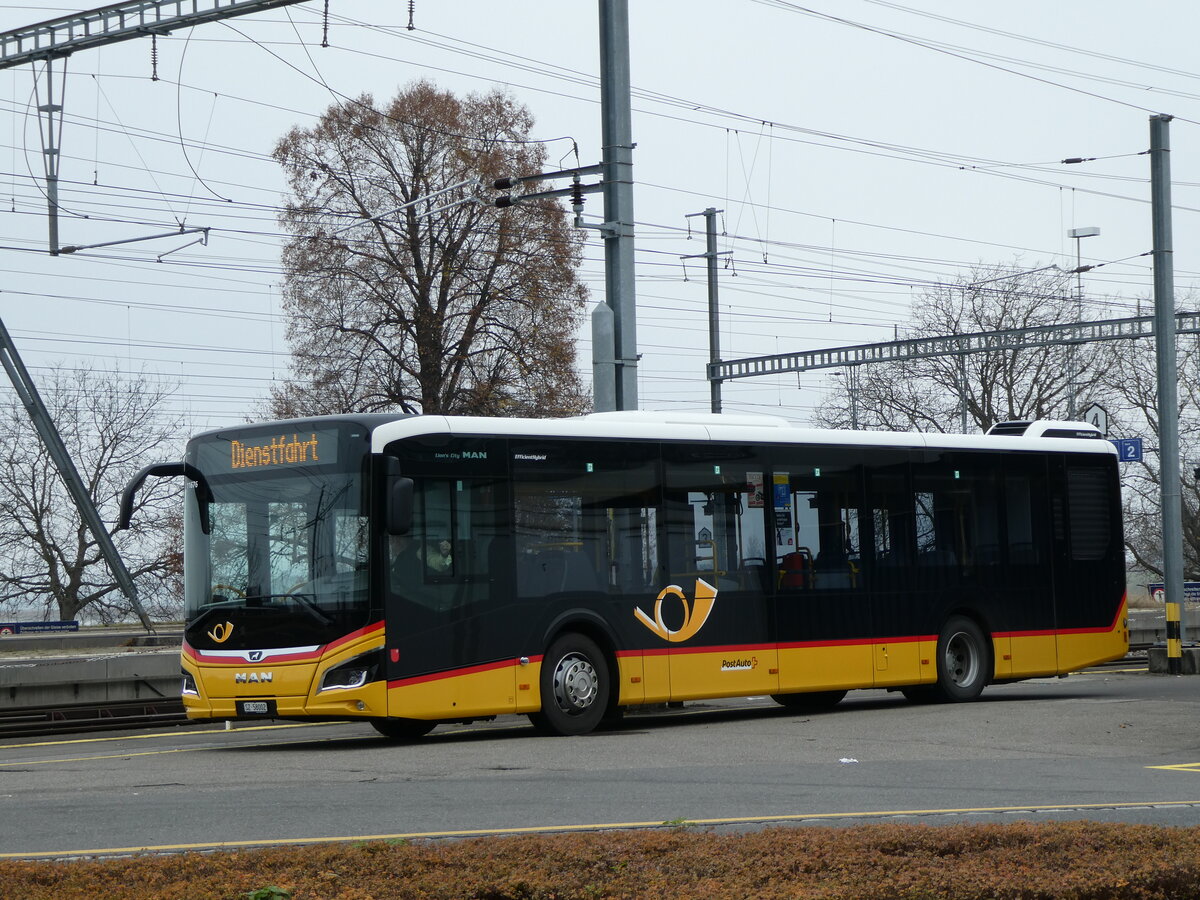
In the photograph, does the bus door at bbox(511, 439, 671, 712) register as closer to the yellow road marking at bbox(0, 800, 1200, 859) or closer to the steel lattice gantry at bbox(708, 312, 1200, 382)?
the yellow road marking at bbox(0, 800, 1200, 859)

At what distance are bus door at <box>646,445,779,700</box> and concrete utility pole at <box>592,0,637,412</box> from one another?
12.2 feet

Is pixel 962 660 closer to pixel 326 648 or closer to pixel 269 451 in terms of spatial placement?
pixel 326 648

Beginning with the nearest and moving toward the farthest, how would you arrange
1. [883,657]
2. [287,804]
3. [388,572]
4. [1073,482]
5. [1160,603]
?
[287,804] < [388,572] < [883,657] < [1073,482] < [1160,603]

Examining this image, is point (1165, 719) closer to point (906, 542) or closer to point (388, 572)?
point (906, 542)

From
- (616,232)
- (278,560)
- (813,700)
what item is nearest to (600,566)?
(278,560)

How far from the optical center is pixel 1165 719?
16.6 m

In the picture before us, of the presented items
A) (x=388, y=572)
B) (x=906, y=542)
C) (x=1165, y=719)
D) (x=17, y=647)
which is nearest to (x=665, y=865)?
(x=388, y=572)

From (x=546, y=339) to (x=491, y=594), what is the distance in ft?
95.8

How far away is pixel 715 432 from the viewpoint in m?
17.2

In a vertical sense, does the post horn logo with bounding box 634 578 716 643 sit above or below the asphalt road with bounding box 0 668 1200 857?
above

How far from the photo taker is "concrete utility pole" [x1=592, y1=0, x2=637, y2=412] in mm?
21094

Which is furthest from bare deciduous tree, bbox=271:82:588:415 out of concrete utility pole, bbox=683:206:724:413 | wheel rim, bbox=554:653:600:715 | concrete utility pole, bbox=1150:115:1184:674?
wheel rim, bbox=554:653:600:715

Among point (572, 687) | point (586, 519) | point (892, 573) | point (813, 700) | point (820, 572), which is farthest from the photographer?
point (813, 700)

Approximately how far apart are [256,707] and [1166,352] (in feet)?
52.2
